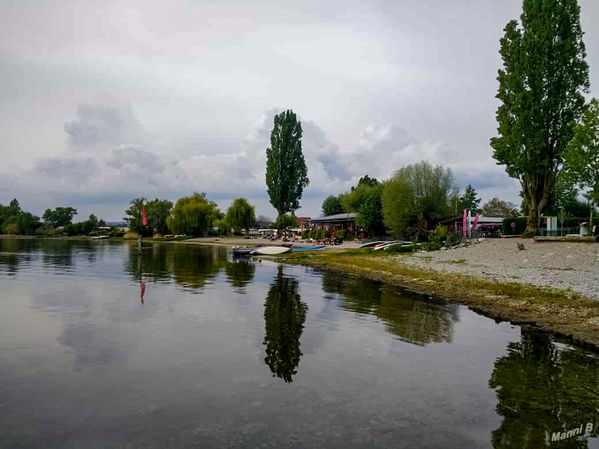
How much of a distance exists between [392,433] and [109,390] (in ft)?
18.9

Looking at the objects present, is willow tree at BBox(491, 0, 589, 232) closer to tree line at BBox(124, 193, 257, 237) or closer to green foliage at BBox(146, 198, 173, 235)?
tree line at BBox(124, 193, 257, 237)

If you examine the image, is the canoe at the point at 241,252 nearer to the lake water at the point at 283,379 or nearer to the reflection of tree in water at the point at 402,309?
the reflection of tree in water at the point at 402,309

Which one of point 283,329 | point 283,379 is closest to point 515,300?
point 283,329

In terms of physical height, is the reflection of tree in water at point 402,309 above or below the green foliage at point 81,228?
below

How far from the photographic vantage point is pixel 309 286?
25.4 meters

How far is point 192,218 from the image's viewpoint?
10956cm

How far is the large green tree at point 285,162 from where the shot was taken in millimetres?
77125

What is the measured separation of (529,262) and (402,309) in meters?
15.3

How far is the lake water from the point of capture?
6832mm

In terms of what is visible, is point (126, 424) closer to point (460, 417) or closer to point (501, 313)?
point (460, 417)

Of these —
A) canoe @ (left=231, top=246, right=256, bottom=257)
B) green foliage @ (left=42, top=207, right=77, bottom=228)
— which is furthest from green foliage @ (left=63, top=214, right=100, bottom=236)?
canoe @ (left=231, top=246, right=256, bottom=257)

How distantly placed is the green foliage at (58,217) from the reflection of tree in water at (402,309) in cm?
19202

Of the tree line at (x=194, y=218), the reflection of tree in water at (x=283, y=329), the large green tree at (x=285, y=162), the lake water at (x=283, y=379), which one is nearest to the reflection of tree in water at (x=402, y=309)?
the lake water at (x=283, y=379)

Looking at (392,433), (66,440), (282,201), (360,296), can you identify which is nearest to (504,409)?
(392,433)
